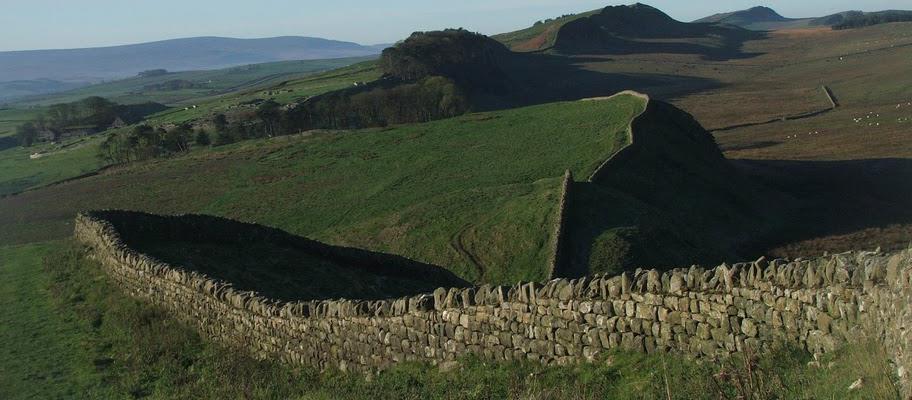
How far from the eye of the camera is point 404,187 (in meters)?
56.6

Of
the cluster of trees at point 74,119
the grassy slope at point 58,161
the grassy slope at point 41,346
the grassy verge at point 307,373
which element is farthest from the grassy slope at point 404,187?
the cluster of trees at point 74,119

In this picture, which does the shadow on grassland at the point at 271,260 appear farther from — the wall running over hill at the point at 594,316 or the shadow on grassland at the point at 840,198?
the shadow on grassland at the point at 840,198

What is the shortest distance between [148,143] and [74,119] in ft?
208

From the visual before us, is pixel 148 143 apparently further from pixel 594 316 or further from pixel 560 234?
pixel 594 316

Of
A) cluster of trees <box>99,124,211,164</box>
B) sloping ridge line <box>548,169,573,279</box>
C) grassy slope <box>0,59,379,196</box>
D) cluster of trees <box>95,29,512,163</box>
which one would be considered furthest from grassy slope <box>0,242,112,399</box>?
cluster of trees <box>95,29,512,163</box>

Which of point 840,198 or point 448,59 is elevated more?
point 448,59

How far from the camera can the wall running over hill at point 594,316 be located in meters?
9.43

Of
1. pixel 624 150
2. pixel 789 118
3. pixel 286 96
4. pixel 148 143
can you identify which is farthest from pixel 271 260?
pixel 286 96

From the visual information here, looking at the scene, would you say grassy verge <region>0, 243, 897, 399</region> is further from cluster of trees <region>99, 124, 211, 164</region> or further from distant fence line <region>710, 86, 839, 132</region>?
distant fence line <region>710, 86, 839, 132</region>

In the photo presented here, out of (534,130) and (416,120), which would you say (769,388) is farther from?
(416,120)

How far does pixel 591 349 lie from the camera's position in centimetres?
1222

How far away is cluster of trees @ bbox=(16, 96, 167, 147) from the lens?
471ft

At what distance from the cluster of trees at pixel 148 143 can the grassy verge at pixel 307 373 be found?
75.2 metres

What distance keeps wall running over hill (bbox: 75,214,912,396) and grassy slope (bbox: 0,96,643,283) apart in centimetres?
2217
